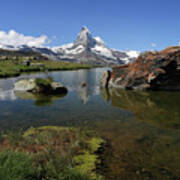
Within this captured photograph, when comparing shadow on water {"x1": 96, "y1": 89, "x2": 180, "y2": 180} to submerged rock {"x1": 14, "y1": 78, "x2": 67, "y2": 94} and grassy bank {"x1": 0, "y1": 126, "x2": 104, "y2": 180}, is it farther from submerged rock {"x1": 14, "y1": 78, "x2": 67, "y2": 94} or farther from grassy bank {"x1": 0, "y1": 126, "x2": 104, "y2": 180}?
submerged rock {"x1": 14, "y1": 78, "x2": 67, "y2": 94}

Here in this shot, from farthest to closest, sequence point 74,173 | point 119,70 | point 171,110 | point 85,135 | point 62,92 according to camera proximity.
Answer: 1. point 119,70
2. point 62,92
3. point 171,110
4. point 85,135
5. point 74,173

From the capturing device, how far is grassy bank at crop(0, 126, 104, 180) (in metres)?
5.33

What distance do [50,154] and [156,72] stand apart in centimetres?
2500

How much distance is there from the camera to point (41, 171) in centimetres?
604

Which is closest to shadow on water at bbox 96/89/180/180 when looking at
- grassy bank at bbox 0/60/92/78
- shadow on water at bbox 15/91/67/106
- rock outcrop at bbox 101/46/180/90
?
shadow on water at bbox 15/91/67/106

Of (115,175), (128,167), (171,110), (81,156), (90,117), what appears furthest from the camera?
(171,110)

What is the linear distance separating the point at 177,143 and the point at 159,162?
8.41 feet

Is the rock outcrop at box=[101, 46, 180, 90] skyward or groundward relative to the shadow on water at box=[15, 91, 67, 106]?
skyward

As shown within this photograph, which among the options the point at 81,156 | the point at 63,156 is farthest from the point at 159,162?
the point at 63,156

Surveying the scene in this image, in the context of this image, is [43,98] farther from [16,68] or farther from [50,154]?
[16,68]

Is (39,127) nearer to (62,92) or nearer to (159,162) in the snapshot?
(159,162)

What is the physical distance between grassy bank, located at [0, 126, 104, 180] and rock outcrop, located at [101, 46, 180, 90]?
70.7 feet

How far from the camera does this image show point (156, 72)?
93.8 ft

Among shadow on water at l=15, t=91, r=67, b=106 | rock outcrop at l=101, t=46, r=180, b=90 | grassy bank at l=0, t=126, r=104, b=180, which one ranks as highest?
rock outcrop at l=101, t=46, r=180, b=90
